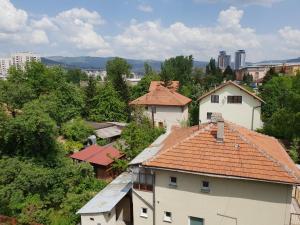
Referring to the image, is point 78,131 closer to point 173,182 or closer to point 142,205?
point 142,205

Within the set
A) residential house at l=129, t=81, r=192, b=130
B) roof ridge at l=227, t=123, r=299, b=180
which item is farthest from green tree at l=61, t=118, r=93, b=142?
roof ridge at l=227, t=123, r=299, b=180

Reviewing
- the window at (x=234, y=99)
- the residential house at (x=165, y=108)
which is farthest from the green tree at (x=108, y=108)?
the window at (x=234, y=99)

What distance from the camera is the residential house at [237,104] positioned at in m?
35.8

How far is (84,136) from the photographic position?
35.1 metres

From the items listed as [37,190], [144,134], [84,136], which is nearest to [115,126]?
[84,136]

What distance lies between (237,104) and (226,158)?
889 inches

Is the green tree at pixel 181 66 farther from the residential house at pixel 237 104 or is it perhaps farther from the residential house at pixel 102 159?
the residential house at pixel 102 159

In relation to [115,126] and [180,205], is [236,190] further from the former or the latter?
[115,126]

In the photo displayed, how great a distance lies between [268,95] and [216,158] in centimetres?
3700

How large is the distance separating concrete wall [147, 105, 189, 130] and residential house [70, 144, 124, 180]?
13.5 metres

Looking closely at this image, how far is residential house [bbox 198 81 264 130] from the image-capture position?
117 feet

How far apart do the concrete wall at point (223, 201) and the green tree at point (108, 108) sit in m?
31.5

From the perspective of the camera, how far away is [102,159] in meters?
27.1

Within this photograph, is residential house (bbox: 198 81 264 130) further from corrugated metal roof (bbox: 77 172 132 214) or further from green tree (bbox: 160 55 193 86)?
green tree (bbox: 160 55 193 86)
